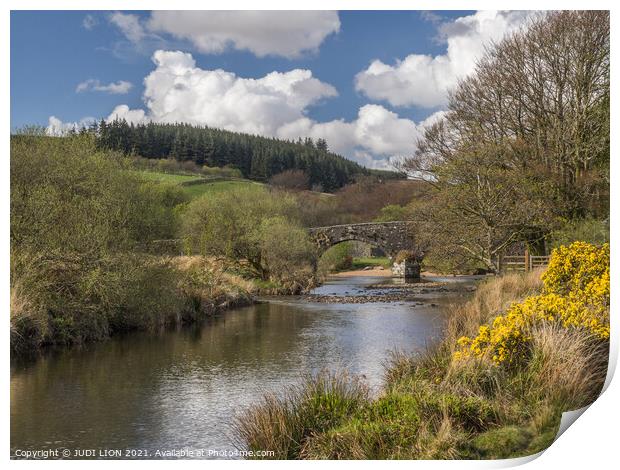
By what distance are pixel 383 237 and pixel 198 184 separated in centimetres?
1907

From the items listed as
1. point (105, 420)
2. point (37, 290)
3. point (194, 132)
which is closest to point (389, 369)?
point (105, 420)

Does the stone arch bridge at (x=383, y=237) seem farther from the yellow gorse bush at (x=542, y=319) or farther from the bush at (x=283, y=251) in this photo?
the yellow gorse bush at (x=542, y=319)

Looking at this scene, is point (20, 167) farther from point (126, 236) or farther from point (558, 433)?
point (558, 433)

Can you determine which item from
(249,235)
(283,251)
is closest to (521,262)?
(283,251)

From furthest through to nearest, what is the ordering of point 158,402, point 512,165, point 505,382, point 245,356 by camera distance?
1. point 512,165
2. point 245,356
3. point 158,402
4. point 505,382

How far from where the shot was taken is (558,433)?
6.88 metres

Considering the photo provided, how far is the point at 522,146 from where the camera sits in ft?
60.1

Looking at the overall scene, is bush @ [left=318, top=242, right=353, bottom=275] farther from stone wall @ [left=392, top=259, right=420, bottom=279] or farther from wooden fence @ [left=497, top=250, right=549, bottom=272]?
wooden fence @ [left=497, top=250, right=549, bottom=272]

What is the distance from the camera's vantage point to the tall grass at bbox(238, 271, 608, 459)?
6.33 meters

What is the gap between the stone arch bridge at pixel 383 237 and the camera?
37.1 metres

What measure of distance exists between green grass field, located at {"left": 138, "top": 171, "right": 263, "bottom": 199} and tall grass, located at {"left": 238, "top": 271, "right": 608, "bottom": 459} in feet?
29.0

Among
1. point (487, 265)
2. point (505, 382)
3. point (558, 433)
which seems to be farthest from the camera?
point (487, 265)

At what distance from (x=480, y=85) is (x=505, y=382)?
14.1 m

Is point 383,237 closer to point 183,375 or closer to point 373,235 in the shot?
point 373,235
